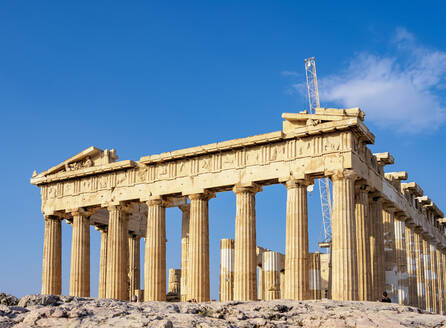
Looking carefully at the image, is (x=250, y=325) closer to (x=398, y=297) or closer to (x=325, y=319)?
(x=325, y=319)

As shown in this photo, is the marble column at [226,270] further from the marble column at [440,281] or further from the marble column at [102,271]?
the marble column at [440,281]

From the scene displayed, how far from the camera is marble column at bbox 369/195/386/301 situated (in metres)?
35.9

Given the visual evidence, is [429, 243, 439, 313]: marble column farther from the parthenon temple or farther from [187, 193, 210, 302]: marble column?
[187, 193, 210, 302]: marble column

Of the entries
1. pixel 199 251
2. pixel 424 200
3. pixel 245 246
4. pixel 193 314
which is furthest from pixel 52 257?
pixel 193 314

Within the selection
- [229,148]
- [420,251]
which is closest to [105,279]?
[229,148]

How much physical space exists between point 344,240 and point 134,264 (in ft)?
73.6

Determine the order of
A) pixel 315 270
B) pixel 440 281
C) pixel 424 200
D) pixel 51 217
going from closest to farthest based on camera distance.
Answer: pixel 315 270 < pixel 51 217 < pixel 424 200 < pixel 440 281

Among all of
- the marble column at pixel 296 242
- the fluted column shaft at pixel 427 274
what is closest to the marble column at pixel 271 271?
the marble column at pixel 296 242

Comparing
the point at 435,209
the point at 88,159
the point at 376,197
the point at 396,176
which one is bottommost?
the point at 376,197

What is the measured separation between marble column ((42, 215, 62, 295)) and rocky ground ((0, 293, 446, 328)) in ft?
88.6

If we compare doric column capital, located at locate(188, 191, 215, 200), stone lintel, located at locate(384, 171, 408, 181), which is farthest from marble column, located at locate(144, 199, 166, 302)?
stone lintel, located at locate(384, 171, 408, 181)

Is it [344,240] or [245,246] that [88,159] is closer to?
[245,246]

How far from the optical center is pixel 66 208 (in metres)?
43.2

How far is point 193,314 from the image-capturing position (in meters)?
16.0
